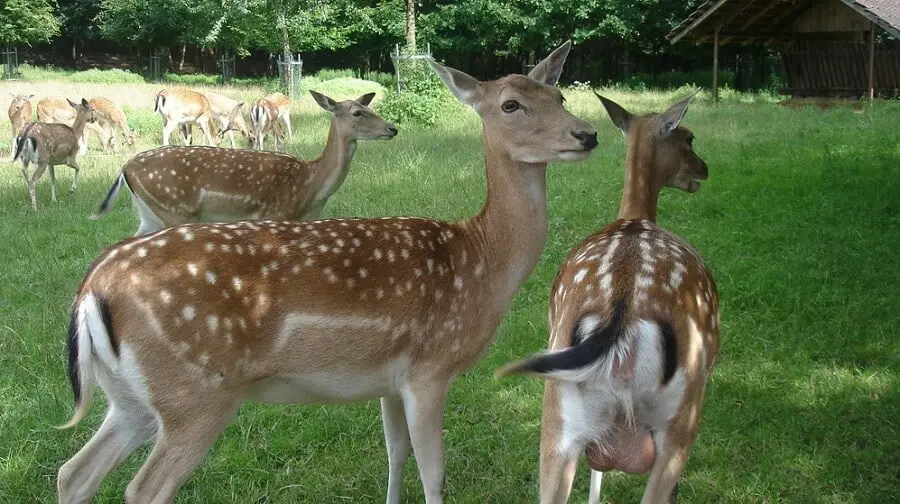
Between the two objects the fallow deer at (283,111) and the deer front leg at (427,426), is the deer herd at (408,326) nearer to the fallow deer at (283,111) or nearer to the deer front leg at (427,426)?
the deer front leg at (427,426)

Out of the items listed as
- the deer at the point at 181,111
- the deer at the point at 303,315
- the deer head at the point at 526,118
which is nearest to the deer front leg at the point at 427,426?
the deer at the point at 303,315

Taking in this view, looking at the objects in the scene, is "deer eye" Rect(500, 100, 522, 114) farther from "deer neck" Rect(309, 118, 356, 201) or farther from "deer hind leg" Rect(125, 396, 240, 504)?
"deer neck" Rect(309, 118, 356, 201)

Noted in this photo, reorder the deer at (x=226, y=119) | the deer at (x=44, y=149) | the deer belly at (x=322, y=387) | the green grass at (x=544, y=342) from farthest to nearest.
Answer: the deer at (x=226, y=119), the deer at (x=44, y=149), the green grass at (x=544, y=342), the deer belly at (x=322, y=387)

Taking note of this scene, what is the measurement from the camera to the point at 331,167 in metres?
6.71

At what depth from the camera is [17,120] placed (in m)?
15.1

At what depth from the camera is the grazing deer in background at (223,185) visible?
21.0 ft

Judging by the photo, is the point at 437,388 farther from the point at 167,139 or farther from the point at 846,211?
the point at 167,139

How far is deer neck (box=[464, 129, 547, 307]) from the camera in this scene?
3.56m

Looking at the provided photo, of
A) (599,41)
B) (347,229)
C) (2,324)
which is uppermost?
(599,41)

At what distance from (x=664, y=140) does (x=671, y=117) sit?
0.55 feet

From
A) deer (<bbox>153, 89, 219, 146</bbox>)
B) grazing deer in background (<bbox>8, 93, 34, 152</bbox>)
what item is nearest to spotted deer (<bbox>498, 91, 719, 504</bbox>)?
deer (<bbox>153, 89, 219, 146</bbox>)

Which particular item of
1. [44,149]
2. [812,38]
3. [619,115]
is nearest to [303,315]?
[619,115]

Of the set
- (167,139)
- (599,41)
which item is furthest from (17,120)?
(599,41)

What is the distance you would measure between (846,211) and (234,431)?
228 inches
